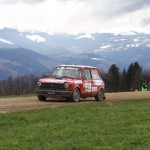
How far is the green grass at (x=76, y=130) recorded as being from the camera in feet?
32.6

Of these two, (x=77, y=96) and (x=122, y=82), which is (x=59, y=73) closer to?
(x=77, y=96)

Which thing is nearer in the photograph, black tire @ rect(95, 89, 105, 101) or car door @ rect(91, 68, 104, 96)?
car door @ rect(91, 68, 104, 96)

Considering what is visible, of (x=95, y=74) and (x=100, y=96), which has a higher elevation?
(x=95, y=74)

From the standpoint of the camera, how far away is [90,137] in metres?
10.9

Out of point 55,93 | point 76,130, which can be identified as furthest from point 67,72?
point 76,130

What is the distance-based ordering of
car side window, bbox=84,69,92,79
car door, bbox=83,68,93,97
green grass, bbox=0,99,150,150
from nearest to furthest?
green grass, bbox=0,99,150,150 → car door, bbox=83,68,93,97 → car side window, bbox=84,69,92,79

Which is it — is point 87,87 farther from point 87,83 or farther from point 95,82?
point 95,82

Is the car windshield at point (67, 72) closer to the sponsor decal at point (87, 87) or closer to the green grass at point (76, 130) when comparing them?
the sponsor decal at point (87, 87)

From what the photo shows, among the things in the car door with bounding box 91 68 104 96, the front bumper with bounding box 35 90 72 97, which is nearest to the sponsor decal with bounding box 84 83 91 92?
the car door with bounding box 91 68 104 96

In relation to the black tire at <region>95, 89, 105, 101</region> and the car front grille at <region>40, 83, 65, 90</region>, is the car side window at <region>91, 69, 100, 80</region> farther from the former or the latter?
the car front grille at <region>40, 83, 65, 90</region>

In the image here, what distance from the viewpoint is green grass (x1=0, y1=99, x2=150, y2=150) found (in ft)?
32.6

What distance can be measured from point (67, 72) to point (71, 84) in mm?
1136

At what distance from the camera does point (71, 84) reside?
22453mm

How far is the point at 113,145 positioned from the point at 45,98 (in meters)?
Result: 14.1
